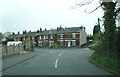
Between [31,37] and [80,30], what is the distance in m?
26.9

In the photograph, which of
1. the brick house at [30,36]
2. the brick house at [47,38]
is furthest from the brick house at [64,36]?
the brick house at [30,36]

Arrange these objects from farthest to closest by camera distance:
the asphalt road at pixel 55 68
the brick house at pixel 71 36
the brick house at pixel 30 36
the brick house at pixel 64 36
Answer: the brick house at pixel 30 36, the brick house at pixel 64 36, the brick house at pixel 71 36, the asphalt road at pixel 55 68

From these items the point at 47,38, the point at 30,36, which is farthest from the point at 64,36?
the point at 30,36

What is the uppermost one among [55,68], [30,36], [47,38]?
[30,36]

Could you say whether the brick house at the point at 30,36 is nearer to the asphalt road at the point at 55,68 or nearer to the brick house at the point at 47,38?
the brick house at the point at 47,38

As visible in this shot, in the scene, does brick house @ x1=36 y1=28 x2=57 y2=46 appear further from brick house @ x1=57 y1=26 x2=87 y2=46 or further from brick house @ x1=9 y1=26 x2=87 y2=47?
brick house @ x1=57 y1=26 x2=87 y2=46

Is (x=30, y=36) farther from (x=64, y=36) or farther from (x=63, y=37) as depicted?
(x=64, y=36)

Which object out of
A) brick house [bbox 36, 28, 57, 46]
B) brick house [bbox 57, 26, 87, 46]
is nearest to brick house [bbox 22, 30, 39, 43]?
brick house [bbox 36, 28, 57, 46]

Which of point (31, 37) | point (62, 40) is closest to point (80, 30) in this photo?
point (62, 40)

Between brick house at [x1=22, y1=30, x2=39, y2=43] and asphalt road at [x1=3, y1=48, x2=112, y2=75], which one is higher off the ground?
brick house at [x1=22, y1=30, x2=39, y2=43]

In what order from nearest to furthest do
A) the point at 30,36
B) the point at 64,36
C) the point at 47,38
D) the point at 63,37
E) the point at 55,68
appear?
the point at 55,68 → the point at 64,36 → the point at 63,37 → the point at 47,38 → the point at 30,36

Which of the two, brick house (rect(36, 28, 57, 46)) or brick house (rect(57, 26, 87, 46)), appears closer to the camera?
brick house (rect(57, 26, 87, 46))

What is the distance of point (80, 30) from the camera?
50156 millimetres

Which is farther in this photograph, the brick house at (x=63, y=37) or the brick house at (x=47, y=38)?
the brick house at (x=47, y=38)
